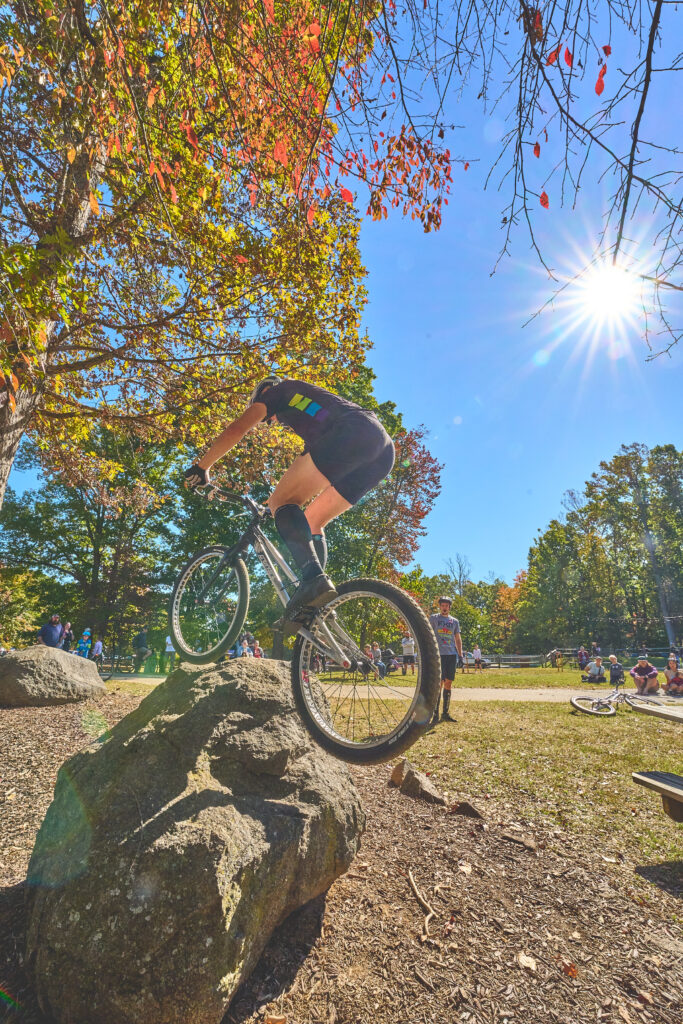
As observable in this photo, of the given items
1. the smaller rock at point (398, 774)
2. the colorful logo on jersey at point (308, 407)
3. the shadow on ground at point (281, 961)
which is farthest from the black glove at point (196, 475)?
the smaller rock at point (398, 774)

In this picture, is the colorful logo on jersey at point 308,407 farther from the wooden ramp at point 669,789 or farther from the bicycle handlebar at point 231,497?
the wooden ramp at point 669,789

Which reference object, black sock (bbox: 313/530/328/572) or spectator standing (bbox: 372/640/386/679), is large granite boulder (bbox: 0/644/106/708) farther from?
black sock (bbox: 313/530/328/572)

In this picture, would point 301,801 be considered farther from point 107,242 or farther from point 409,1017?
point 107,242

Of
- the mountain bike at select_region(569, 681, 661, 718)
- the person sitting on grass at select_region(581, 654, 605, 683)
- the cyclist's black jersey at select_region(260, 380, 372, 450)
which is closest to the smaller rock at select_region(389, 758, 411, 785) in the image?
the cyclist's black jersey at select_region(260, 380, 372, 450)

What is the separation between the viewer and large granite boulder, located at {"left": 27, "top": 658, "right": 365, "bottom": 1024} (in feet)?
7.45

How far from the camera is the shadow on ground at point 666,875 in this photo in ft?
11.7

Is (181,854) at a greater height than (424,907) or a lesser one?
greater

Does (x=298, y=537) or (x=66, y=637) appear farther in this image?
(x=66, y=637)

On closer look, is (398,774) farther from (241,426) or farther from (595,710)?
(595,710)

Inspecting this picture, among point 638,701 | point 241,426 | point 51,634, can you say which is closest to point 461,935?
point 241,426

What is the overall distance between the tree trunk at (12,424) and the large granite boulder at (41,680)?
12.3ft

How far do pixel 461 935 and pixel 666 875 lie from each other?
6.52ft

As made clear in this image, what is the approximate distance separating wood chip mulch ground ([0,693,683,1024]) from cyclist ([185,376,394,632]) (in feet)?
6.61

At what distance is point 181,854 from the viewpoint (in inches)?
96.3
